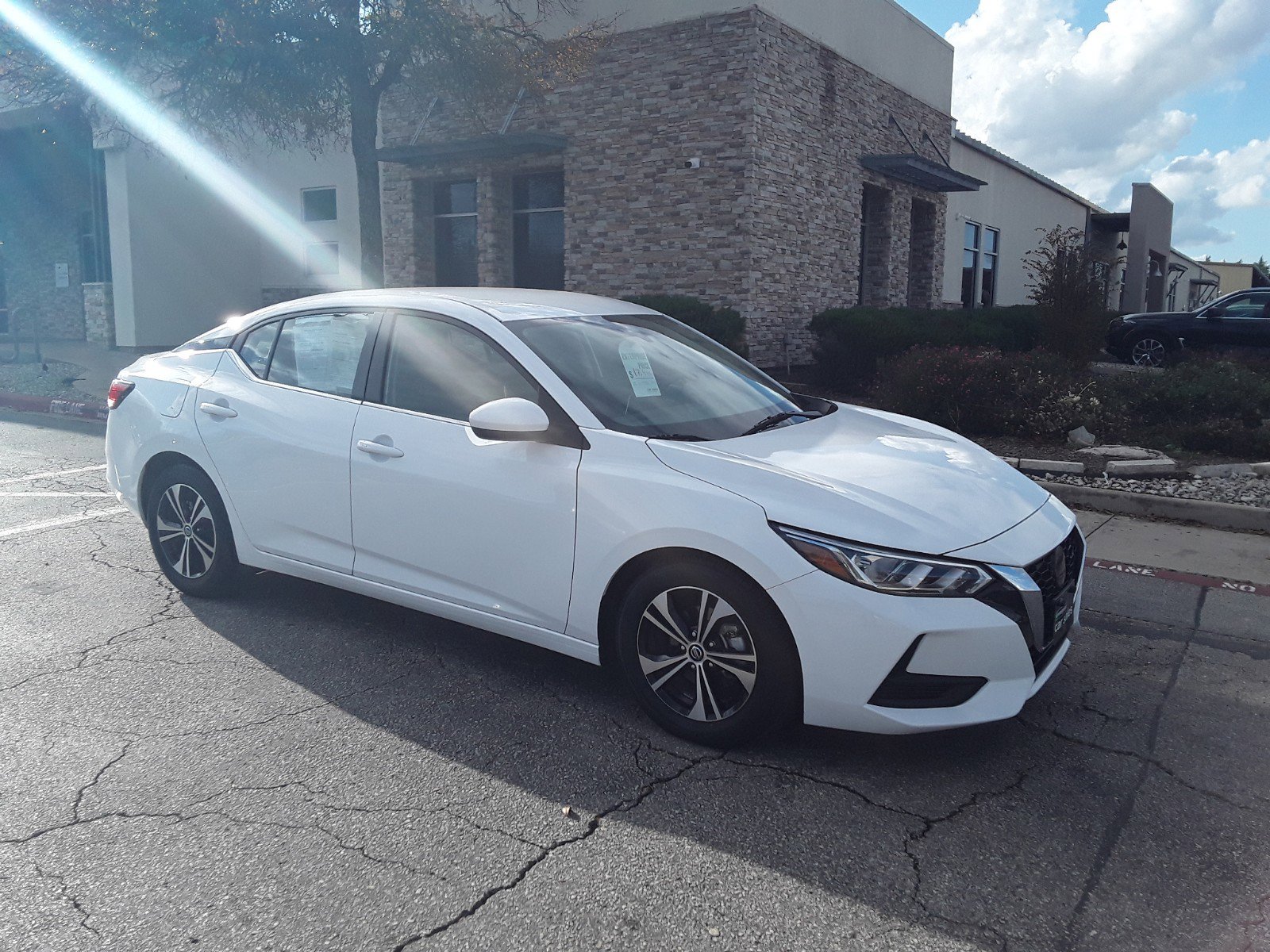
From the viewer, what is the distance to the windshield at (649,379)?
4023 millimetres

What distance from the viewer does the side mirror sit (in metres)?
3.79

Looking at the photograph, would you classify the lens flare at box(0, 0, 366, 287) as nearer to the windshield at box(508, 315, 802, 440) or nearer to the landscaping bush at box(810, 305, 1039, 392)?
the landscaping bush at box(810, 305, 1039, 392)

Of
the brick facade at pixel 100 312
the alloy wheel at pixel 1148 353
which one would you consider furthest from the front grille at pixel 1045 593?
the brick facade at pixel 100 312

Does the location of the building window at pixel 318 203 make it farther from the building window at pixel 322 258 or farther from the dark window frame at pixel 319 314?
the dark window frame at pixel 319 314

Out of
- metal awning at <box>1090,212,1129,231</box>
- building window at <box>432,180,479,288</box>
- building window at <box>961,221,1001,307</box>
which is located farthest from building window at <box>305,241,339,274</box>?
metal awning at <box>1090,212,1129,231</box>

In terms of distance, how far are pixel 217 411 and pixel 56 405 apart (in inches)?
426

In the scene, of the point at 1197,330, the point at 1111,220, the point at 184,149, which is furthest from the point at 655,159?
the point at 1111,220

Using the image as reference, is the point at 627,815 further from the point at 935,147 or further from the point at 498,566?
the point at 935,147

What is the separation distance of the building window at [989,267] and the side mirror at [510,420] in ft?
83.1

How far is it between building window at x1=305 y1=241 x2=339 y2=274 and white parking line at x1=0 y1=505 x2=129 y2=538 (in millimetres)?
15165

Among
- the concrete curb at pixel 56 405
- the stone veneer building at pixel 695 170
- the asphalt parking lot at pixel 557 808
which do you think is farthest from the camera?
the stone veneer building at pixel 695 170

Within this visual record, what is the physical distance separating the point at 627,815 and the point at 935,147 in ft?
71.4

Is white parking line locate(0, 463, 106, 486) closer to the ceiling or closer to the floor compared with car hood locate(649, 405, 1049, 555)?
closer to the floor

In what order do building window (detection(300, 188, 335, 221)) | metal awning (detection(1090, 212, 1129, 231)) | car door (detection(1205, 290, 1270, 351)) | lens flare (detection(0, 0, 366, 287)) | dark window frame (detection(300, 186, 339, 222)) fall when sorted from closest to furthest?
1. lens flare (detection(0, 0, 366, 287))
2. car door (detection(1205, 290, 1270, 351))
3. dark window frame (detection(300, 186, 339, 222))
4. building window (detection(300, 188, 335, 221))
5. metal awning (detection(1090, 212, 1129, 231))
